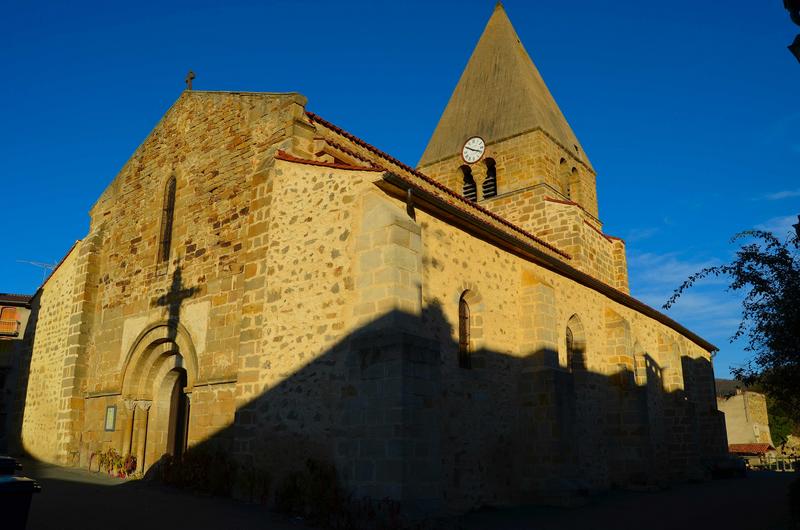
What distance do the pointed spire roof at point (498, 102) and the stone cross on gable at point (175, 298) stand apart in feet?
44.9

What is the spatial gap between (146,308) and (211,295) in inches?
96.7

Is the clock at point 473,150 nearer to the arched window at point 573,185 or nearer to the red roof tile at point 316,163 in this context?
the arched window at point 573,185

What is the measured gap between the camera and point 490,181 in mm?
22812

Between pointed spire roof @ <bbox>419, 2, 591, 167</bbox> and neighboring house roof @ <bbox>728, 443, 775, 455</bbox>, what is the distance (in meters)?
25.9

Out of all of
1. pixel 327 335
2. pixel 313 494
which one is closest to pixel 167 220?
pixel 327 335

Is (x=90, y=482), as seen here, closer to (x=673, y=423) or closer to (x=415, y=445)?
(x=415, y=445)

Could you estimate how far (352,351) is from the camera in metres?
9.02

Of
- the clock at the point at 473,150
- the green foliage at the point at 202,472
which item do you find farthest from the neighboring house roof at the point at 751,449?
the green foliage at the point at 202,472

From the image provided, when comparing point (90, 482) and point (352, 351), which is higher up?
point (352, 351)

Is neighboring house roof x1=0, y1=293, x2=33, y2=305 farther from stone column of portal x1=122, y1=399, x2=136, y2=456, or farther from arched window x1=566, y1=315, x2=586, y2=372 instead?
arched window x1=566, y1=315, x2=586, y2=372

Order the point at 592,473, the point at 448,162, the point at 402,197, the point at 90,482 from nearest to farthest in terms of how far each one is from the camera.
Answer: the point at 402,197 → the point at 90,482 → the point at 592,473 → the point at 448,162

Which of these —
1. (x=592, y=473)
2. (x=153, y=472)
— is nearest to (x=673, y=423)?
(x=592, y=473)

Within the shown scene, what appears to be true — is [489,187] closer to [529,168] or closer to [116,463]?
[529,168]

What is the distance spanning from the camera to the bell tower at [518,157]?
2048cm
